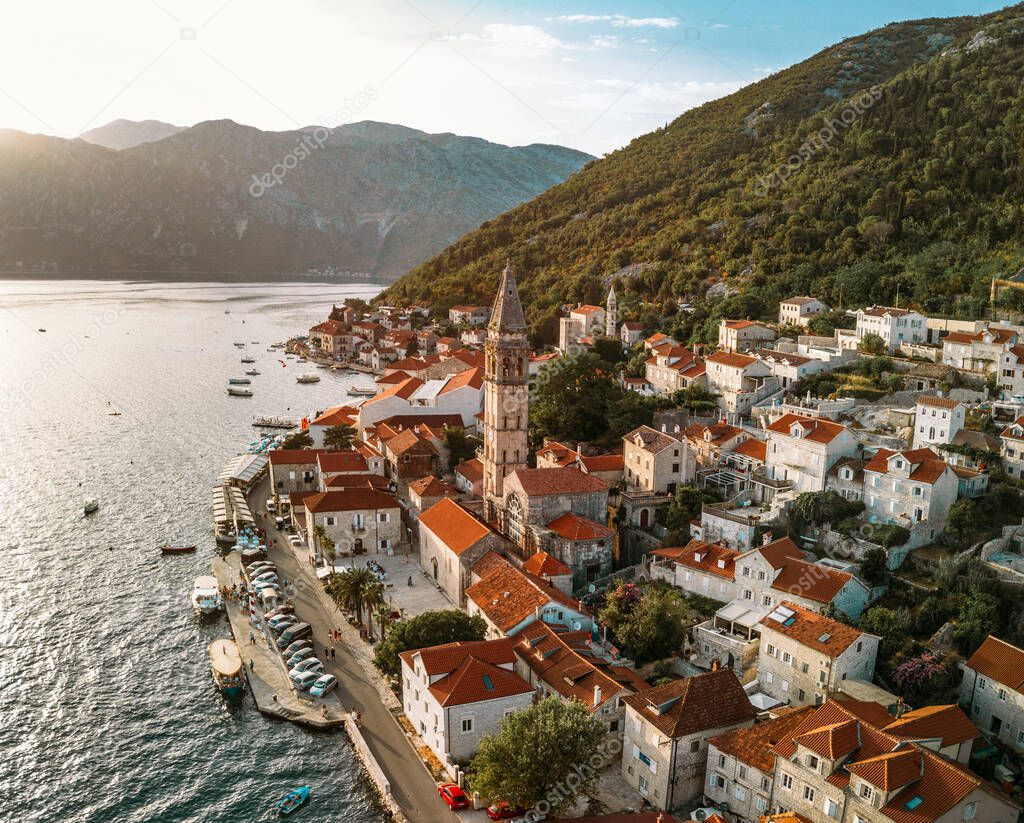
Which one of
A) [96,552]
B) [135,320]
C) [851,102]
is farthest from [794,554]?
[135,320]

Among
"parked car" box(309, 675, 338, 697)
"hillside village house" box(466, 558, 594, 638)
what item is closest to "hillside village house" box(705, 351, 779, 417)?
"hillside village house" box(466, 558, 594, 638)

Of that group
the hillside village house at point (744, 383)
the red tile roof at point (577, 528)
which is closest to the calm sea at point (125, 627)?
the red tile roof at point (577, 528)

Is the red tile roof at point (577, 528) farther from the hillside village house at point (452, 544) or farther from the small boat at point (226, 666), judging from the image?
the small boat at point (226, 666)

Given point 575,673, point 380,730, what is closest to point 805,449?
point 575,673

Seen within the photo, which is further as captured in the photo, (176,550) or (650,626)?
(176,550)

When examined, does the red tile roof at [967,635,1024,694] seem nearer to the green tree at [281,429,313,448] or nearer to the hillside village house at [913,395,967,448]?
the hillside village house at [913,395,967,448]

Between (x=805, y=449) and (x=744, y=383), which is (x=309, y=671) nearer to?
(x=805, y=449)
